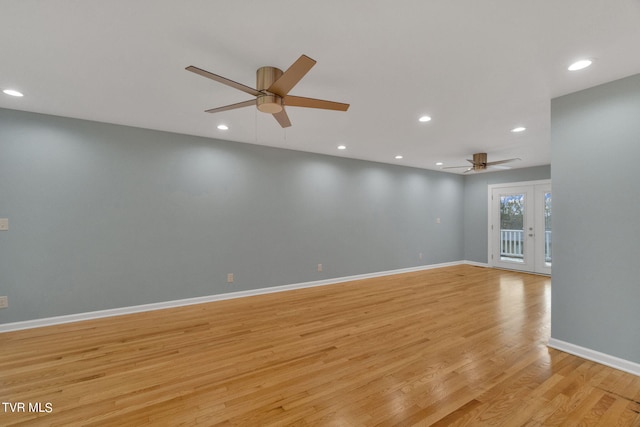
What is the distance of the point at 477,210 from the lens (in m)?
7.16

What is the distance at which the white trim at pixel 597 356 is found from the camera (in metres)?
2.17

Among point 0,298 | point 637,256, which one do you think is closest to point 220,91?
point 0,298

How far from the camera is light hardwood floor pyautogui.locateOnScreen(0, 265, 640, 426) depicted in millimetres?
1718

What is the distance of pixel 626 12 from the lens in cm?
153

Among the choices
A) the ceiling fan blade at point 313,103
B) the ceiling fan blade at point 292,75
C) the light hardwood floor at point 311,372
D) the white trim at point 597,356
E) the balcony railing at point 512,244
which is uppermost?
the ceiling fan blade at point 292,75

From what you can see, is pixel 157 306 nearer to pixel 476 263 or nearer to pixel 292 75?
pixel 292 75

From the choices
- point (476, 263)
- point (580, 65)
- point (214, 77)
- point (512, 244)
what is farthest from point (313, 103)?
point (476, 263)

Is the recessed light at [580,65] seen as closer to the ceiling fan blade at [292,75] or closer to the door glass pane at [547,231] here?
the ceiling fan blade at [292,75]

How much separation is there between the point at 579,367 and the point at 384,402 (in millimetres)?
1873

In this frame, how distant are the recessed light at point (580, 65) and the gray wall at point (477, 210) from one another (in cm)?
513

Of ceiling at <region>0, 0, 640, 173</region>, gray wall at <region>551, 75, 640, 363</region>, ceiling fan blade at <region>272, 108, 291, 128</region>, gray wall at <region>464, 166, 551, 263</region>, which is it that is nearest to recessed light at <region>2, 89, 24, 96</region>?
ceiling at <region>0, 0, 640, 173</region>

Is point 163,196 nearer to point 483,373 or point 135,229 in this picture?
point 135,229

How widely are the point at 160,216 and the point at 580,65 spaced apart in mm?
4912

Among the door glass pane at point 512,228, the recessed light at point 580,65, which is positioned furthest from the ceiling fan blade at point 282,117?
the door glass pane at point 512,228
